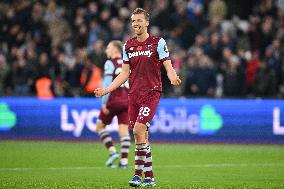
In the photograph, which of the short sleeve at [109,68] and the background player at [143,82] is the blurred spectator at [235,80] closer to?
the short sleeve at [109,68]

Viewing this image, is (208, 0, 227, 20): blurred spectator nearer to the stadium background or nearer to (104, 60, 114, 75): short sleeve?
the stadium background

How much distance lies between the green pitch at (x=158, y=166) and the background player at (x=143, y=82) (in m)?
0.46

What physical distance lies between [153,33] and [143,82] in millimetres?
14289

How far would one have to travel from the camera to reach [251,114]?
2292cm

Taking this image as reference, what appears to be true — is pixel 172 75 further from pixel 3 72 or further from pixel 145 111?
pixel 3 72

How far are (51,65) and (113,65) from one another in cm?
1073

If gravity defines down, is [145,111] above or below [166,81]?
below

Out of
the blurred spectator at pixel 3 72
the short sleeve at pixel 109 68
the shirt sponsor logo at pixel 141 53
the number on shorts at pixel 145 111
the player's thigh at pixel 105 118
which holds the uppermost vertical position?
the blurred spectator at pixel 3 72

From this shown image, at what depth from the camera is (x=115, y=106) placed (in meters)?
17.3

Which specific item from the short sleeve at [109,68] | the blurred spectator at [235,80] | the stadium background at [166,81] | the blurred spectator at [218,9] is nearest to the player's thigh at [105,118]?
the stadium background at [166,81]

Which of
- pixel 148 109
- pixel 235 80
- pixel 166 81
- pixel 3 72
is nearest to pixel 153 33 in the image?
pixel 166 81

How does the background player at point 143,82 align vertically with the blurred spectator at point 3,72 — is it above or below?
below

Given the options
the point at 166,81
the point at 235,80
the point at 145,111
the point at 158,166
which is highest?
the point at 166,81

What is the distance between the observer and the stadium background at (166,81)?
2038cm
